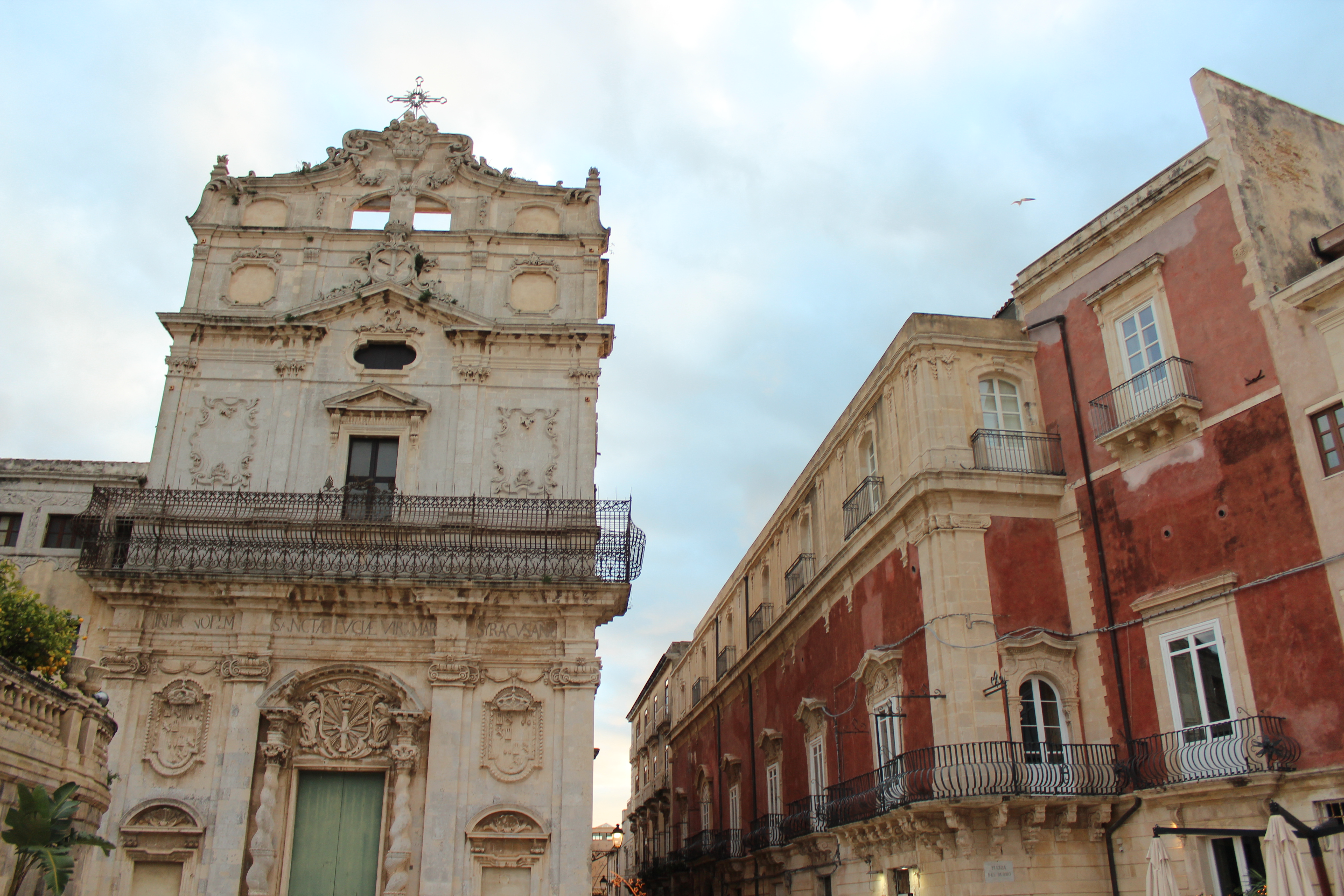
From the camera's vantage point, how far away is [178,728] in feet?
56.5

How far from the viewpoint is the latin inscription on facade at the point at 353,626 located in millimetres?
17859

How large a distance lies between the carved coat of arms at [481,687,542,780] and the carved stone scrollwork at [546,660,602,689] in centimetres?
46

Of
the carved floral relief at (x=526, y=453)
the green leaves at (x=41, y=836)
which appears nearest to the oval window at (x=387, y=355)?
the carved floral relief at (x=526, y=453)

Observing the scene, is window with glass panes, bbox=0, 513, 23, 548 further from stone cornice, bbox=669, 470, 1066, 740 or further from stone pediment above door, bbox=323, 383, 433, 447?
stone cornice, bbox=669, 470, 1066, 740

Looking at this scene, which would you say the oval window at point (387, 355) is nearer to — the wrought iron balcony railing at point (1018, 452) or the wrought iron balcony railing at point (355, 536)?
the wrought iron balcony railing at point (355, 536)

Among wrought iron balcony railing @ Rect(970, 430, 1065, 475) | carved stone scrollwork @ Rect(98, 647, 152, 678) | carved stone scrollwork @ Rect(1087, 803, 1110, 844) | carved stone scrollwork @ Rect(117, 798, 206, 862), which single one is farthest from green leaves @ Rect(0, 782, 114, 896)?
wrought iron balcony railing @ Rect(970, 430, 1065, 475)

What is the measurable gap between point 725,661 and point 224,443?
18.4m

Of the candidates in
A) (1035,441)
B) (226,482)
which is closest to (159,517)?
(226,482)

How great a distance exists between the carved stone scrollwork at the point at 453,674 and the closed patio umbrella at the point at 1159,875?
1028 centimetres

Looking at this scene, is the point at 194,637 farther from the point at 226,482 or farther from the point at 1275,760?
the point at 1275,760

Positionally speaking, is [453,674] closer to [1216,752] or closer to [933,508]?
[933,508]

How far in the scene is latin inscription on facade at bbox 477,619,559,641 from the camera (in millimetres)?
18016

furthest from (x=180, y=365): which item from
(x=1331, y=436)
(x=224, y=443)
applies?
(x=1331, y=436)

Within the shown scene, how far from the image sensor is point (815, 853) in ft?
70.4
